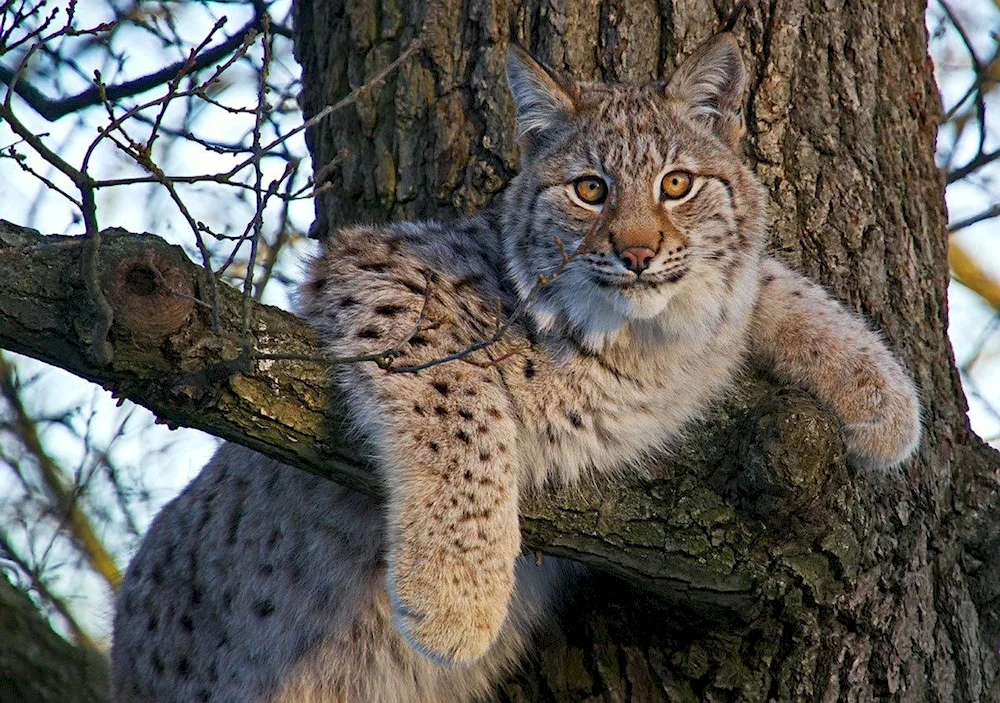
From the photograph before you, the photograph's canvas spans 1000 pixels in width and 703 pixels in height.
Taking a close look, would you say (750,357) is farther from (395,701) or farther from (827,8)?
(395,701)

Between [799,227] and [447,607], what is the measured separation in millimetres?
1793

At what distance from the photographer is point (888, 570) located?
336 centimetres

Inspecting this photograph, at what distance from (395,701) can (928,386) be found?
82.1 inches

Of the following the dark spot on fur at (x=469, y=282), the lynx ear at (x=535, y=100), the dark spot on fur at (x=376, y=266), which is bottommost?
the dark spot on fur at (x=469, y=282)

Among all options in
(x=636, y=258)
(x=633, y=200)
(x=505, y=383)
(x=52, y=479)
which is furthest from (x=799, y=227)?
(x=52, y=479)

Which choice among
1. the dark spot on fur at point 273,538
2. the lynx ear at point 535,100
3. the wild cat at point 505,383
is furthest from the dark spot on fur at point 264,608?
the lynx ear at point 535,100

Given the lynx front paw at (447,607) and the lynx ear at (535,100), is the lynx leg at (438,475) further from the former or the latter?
the lynx ear at (535,100)

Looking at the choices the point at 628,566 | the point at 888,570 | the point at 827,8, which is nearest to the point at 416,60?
the point at 827,8

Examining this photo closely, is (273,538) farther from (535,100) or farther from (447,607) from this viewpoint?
(535,100)

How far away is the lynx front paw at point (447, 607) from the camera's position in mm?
3059

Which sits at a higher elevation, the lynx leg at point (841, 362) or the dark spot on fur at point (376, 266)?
the dark spot on fur at point (376, 266)

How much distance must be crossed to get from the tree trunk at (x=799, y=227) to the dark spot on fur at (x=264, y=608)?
85 centimetres

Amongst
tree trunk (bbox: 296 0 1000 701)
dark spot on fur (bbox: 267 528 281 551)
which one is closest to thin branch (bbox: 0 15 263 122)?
tree trunk (bbox: 296 0 1000 701)

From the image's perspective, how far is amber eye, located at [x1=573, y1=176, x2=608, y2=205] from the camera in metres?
3.52
